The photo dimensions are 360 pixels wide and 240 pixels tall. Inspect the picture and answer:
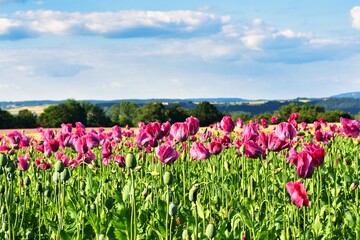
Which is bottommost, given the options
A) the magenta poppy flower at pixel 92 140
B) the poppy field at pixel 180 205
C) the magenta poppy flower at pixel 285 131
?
the poppy field at pixel 180 205

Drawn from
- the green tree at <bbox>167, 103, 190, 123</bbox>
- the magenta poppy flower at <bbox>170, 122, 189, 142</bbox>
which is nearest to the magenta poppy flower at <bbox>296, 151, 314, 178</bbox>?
the magenta poppy flower at <bbox>170, 122, 189, 142</bbox>

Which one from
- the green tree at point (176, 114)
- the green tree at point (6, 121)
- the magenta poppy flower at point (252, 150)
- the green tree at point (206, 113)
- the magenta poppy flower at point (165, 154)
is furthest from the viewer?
the green tree at point (6, 121)

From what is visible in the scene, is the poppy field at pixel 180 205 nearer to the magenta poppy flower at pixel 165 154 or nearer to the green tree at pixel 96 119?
the magenta poppy flower at pixel 165 154

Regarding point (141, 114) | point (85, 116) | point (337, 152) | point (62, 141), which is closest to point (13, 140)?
point (62, 141)

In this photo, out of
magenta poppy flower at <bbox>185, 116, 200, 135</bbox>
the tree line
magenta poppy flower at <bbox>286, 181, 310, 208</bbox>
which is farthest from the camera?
the tree line

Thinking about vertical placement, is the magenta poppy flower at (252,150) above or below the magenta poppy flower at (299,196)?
above

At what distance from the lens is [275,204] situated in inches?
217

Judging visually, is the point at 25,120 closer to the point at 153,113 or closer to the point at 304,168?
the point at 153,113

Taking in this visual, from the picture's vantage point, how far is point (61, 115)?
2635 inches

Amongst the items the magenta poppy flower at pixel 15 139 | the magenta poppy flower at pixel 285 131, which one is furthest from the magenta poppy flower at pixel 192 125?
the magenta poppy flower at pixel 15 139

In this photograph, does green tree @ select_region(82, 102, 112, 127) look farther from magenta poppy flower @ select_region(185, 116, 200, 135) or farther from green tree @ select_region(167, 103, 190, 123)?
magenta poppy flower @ select_region(185, 116, 200, 135)

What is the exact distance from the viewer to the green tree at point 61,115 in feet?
216

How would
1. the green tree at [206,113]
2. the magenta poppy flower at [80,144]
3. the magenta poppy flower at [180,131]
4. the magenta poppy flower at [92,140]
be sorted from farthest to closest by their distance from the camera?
the green tree at [206,113] < the magenta poppy flower at [92,140] < the magenta poppy flower at [80,144] < the magenta poppy flower at [180,131]

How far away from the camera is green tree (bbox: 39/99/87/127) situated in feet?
216
